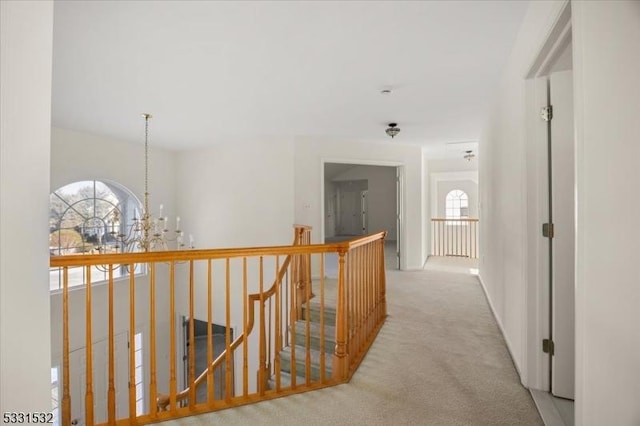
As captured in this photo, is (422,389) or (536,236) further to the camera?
(422,389)

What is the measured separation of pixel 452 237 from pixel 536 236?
647 cm

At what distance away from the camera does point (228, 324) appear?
1958 millimetres

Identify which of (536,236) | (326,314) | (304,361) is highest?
(536,236)

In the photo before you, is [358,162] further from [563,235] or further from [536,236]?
[563,235]

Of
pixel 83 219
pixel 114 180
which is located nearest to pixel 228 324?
pixel 83 219

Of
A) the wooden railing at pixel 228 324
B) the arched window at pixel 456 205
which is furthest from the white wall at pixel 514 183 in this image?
the arched window at pixel 456 205

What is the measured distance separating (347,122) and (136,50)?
109 inches

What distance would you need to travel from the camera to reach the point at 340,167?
10453 millimetres

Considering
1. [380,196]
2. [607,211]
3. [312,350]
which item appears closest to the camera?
[607,211]

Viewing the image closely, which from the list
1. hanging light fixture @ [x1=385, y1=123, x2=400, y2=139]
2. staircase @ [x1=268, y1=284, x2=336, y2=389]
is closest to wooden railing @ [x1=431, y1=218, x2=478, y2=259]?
hanging light fixture @ [x1=385, y1=123, x2=400, y2=139]

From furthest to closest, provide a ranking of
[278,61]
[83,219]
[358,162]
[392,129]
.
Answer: [358,162]
[83,219]
[392,129]
[278,61]

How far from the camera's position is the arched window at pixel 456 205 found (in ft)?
27.5

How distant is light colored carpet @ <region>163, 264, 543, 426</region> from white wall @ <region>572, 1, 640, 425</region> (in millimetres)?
853

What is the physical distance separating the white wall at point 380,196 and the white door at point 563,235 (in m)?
8.41
